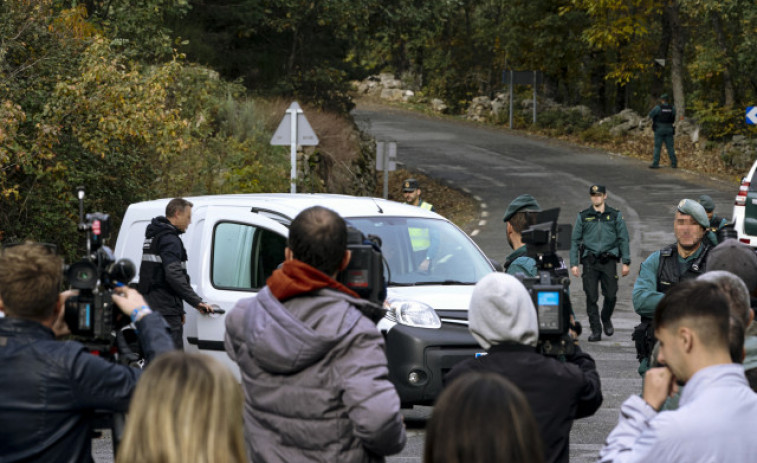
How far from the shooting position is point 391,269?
9914 millimetres

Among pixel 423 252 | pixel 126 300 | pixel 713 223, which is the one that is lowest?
pixel 423 252

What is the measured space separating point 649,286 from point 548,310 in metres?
3.21

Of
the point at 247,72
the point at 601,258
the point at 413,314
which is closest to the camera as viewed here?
the point at 413,314

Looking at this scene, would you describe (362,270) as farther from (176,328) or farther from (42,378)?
(176,328)

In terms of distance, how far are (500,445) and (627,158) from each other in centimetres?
3556

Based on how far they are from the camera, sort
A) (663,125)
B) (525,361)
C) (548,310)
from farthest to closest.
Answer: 1. (663,125)
2. (548,310)
3. (525,361)

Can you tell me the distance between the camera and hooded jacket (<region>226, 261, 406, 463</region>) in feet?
14.2

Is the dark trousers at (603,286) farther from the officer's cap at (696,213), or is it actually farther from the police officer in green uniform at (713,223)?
the officer's cap at (696,213)

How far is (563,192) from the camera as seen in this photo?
30.0 m

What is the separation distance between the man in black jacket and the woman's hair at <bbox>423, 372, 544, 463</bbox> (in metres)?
6.89

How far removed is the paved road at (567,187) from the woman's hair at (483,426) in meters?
5.35

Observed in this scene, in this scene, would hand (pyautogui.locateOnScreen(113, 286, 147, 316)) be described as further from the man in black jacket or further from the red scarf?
the man in black jacket

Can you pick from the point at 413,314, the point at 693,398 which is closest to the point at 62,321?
the point at 693,398

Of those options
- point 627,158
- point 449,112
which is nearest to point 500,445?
point 627,158
